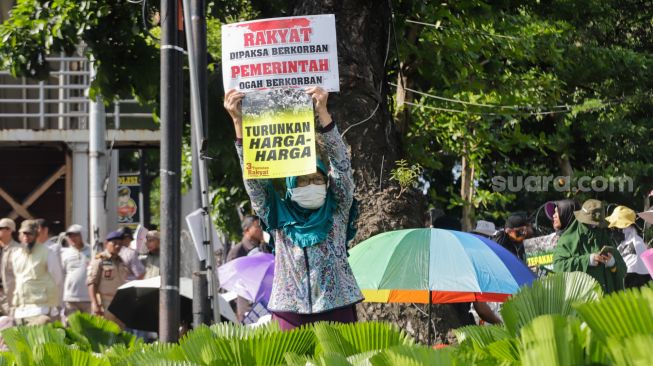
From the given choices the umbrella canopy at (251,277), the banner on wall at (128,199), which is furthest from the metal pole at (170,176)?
the banner on wall at (128,199)

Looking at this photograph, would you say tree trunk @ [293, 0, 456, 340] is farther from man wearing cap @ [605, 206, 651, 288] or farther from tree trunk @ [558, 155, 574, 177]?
tree trunk @ [558, 155, 574, 177]

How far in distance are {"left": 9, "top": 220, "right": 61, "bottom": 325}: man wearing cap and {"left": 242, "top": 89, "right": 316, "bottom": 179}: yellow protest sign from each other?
747cm

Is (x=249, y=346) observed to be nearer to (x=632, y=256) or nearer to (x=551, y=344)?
(x=551, y=344)

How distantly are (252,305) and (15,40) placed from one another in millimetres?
4028

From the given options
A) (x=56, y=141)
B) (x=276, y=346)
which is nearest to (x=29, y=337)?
(x=276, y=346)

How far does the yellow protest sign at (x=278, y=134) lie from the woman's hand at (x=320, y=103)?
1.1 inches

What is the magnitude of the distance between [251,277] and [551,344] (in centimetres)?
833

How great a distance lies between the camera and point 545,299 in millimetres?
2943

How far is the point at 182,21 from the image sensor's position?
9.20 meters

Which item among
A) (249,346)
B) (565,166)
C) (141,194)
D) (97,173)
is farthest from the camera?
(141,194)

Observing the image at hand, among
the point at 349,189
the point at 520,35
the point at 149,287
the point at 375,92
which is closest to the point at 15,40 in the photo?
the point at 149,287

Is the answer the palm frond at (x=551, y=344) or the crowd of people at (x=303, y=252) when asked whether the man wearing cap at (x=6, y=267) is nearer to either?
the crowd of people at (x=303, y=252)

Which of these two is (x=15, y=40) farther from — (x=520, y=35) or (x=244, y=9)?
(x=520, y=35)

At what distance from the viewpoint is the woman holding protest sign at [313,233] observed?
18.6ft
